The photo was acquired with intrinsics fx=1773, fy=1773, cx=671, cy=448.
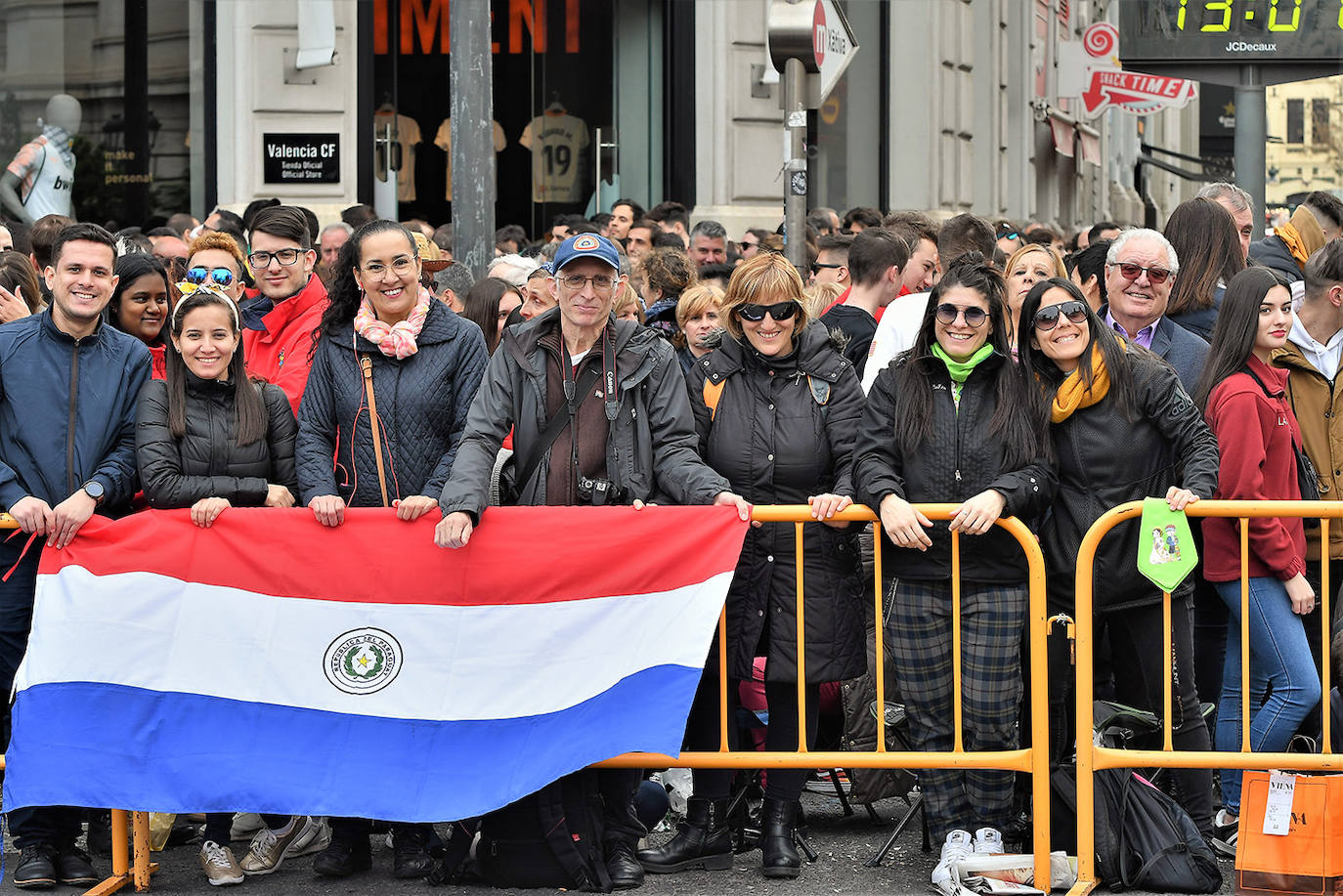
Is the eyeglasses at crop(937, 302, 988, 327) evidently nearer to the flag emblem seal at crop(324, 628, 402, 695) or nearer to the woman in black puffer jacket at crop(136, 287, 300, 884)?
the flag emblem seal at crop(324, 628, 402, 695)

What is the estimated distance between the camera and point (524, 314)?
866 cm

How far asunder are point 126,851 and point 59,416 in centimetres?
163

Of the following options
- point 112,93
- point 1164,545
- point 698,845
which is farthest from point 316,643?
point 112,93

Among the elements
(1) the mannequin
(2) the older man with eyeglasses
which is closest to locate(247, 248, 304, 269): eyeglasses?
(2) the older man with eyeglasses

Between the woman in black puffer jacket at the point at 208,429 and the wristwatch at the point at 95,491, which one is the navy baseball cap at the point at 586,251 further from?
the wristwatch at the point at 95,491

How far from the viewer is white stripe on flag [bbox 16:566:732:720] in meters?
6.32

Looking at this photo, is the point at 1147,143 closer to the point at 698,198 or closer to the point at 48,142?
the point at 698,198

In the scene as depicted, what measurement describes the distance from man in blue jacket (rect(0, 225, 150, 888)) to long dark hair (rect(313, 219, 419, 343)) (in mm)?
812

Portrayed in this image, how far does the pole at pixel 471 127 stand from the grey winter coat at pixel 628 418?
11.4ft

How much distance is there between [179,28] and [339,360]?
10.8 meters

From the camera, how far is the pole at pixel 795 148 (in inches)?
372

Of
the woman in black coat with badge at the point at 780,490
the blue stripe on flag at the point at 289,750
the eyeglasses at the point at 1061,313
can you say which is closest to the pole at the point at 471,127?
the woman in black coat with badge at the point at 780,490

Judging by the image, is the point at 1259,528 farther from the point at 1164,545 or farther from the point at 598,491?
the point at 598,491

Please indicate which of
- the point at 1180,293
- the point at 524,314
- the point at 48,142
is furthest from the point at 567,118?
the point at 1180,293
